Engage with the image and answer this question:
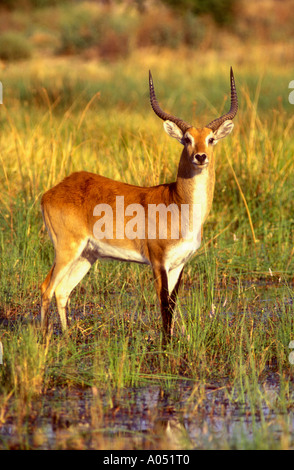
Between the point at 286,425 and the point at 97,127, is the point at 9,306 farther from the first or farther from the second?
the point at 97,127

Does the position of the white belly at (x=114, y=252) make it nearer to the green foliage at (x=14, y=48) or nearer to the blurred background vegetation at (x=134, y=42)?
the blurred background vegetation at (x=134, y=42)

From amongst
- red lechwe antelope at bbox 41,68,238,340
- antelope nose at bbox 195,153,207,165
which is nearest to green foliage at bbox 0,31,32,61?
red lechwe antelope at bbox 41,68,238,340

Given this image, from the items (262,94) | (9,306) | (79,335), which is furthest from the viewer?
(262,94)

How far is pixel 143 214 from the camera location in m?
6.23

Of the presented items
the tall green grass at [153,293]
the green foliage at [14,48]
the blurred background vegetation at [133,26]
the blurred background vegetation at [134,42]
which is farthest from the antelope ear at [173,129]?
the green foliage at [14,48]

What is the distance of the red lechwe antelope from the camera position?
6023 millimetres

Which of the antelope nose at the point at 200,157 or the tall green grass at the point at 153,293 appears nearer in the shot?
the tall green grass at the point at 153,293

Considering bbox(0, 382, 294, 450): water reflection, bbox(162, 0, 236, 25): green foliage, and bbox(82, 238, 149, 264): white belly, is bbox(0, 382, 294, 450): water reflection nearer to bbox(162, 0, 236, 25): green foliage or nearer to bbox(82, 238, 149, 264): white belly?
bbox(82, 238, 149, 264): white belly

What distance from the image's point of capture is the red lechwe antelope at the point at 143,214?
6.02 metres

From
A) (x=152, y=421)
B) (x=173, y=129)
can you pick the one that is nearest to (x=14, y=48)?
(x=173, y=129)

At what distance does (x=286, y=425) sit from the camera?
434 cm

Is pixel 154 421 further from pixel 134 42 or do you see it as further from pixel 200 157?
pixel 134 42

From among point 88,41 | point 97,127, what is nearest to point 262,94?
point 97,127

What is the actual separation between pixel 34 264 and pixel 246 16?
106ft
